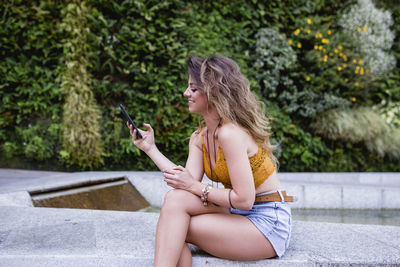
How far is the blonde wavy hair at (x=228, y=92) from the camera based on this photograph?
5.88 feet

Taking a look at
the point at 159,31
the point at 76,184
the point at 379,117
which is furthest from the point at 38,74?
the point at 379,117

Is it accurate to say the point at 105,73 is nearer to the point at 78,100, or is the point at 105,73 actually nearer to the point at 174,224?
the point at 78,100

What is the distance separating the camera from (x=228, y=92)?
5.88 feet

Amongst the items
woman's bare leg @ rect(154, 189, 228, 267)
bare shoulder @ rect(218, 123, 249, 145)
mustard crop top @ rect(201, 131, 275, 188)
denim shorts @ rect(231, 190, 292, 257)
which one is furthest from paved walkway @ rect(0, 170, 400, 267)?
bare shoulder @ rect(218, 123, 249, 145)

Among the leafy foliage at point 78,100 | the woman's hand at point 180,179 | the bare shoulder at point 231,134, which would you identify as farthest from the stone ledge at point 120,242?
the leafy foliage at point 78,100

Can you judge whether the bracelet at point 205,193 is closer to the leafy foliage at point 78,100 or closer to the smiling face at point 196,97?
the smiling face at point 196,97

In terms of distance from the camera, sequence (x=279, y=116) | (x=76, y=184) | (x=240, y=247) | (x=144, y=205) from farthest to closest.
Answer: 1. (x=279, y=116)
2. (x=144, y=205)
3. (x=76, y=184)
4. (x=240, y=247)

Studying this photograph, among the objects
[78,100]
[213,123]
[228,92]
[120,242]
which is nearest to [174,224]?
[120,242]

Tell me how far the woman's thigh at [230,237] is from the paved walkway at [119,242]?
0.06 m

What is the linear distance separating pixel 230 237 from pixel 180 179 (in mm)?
393

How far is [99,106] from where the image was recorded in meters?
5.65

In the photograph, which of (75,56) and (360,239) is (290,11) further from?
(360,239)

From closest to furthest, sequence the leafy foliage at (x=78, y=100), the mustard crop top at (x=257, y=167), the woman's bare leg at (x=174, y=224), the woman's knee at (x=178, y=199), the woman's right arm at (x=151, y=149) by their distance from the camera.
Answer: the woman's bare leg at (x=174, y=224)
the woman's knee at (x=178, y=199)
the mustard crop top at (x=257, y=167)
the woman's right arm at (x=151, y=149)
the leafy foliage at (x=78, y=100)

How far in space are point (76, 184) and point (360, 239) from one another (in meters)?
2.95
